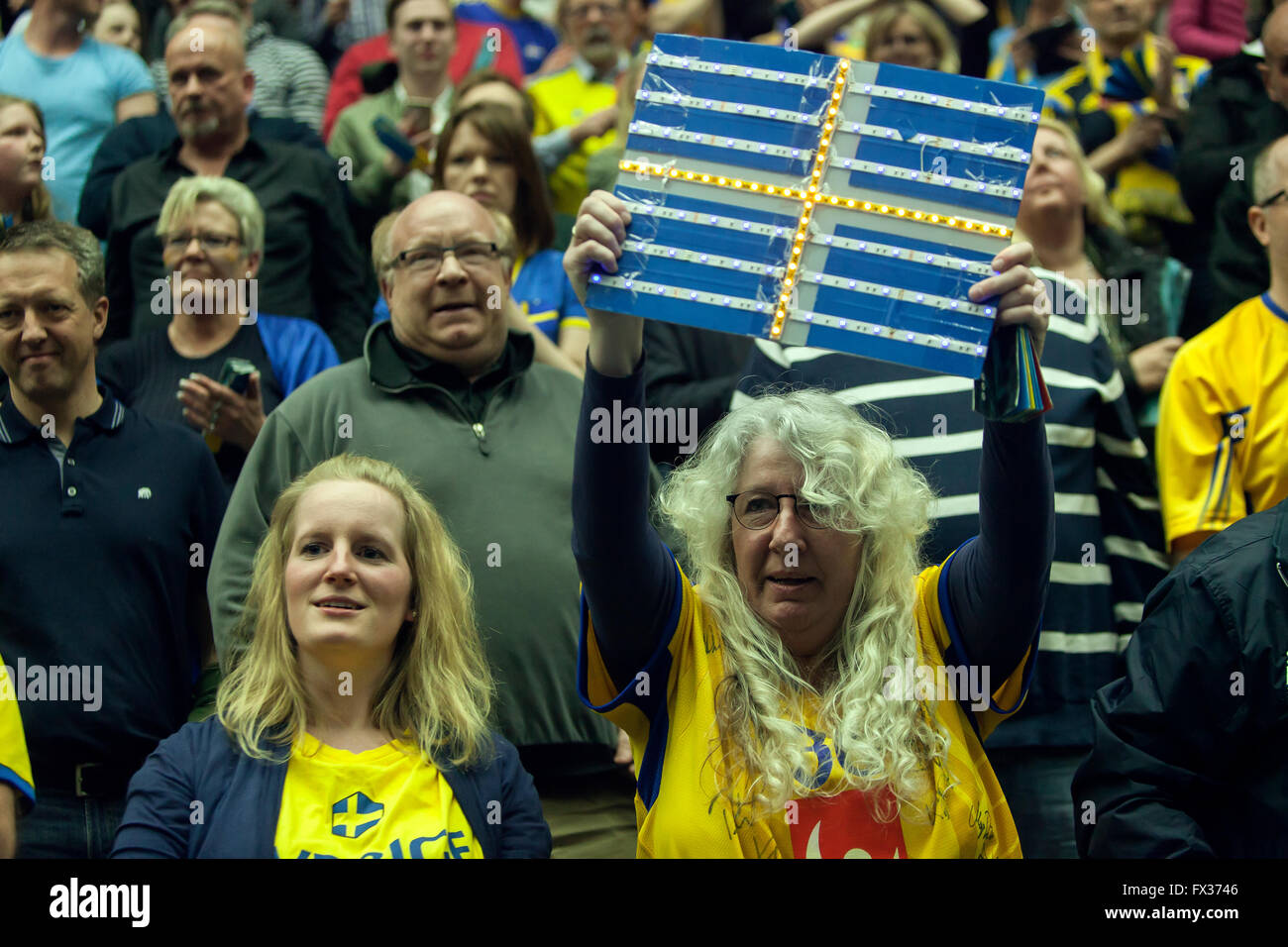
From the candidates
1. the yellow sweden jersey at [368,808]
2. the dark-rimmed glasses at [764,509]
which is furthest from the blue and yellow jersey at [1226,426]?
the yellow sweden jersey at [368,808]

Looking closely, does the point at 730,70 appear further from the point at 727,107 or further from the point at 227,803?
the point at 227,803

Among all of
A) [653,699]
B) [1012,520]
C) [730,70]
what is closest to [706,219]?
[730,70]

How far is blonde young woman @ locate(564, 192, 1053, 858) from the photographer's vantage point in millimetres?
3033

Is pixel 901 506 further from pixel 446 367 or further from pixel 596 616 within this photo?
pixel 446 367

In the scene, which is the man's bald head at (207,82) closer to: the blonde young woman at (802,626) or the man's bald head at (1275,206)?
the blonde young woman at (802,626)

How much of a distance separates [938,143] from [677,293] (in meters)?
0.62

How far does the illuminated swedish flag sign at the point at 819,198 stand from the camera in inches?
121

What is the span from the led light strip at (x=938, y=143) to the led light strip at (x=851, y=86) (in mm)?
66

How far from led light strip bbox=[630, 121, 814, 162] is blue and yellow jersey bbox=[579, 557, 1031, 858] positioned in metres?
0.88

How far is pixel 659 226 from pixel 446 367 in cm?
152

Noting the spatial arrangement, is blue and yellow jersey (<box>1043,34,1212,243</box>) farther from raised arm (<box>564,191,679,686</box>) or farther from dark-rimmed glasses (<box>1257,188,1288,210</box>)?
raised arm (<box>564,191,679,686</box>)

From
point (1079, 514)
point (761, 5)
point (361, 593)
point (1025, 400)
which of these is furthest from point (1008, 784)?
point (761, 5)

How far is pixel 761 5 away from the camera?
8852 mm

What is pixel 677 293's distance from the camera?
3.05 metres
